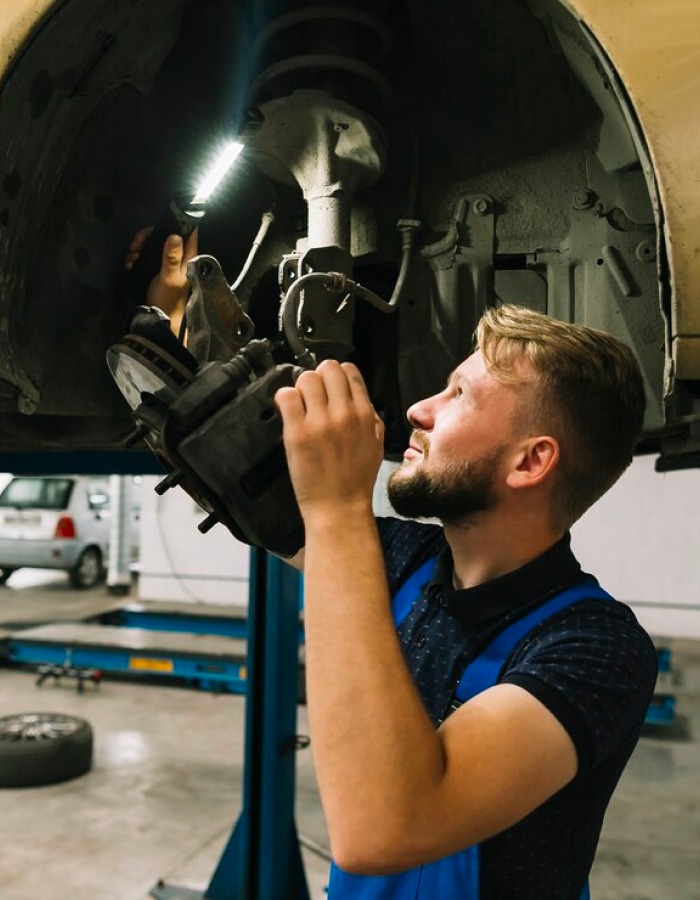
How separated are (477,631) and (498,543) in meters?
0.11

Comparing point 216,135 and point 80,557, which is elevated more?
point 216,135

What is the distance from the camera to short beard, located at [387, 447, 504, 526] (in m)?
0.92

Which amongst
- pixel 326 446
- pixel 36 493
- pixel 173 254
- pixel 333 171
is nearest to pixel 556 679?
pixel 326 446

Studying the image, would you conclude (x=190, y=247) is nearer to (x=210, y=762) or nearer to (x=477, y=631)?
(x=477, y=631)

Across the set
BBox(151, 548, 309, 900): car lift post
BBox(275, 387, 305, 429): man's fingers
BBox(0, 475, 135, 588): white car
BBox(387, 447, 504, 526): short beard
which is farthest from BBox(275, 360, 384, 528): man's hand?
BBox(0, 475, 135, 588): white car

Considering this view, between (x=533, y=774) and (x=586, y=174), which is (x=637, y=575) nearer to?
(x=586, y=174)

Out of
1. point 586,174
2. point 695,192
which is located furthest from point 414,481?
point 586,174

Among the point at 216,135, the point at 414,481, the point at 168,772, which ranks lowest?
the point at 168,772

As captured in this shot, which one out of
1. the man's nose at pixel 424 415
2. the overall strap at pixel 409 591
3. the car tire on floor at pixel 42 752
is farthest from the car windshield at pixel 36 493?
the man's nose at pixel 424 415

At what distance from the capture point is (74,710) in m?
4.06

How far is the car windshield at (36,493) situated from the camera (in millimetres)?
7336

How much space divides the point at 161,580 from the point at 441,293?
5.54 metres

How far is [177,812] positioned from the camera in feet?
9.60

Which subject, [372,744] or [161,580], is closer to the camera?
[372,744]
